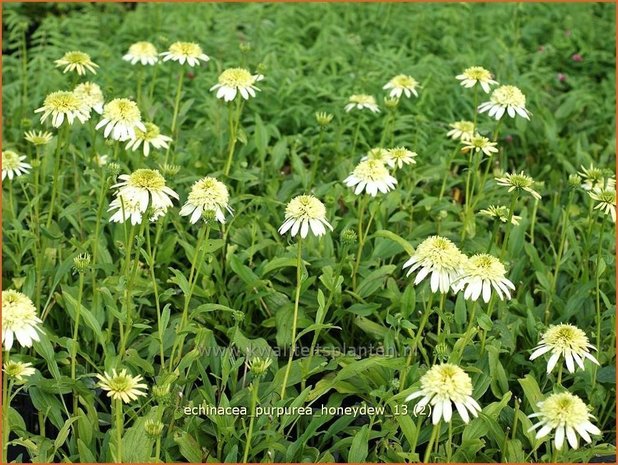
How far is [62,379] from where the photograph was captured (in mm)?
2223

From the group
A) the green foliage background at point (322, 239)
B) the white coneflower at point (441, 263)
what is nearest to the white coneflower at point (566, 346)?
the green foliage background at point (322, 239)

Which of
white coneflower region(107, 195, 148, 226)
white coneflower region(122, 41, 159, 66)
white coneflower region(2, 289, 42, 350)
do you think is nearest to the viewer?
white coneflower region(2, 289, 42, 350)

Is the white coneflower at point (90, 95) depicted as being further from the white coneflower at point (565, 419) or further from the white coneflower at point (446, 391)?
the white coneflower at point (565, 419)

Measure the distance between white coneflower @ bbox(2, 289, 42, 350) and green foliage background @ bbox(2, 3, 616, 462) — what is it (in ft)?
1.04

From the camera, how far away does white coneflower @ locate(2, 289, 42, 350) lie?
6.10 ft

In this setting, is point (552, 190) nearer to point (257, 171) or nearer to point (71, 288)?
point (257, 171)

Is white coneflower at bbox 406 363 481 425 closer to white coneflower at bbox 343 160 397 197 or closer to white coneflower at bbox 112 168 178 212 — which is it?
white coneflower at bbox 112 168 178 212

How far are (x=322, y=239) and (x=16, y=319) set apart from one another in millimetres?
1161

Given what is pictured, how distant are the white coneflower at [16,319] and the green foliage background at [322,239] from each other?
0.32 meters

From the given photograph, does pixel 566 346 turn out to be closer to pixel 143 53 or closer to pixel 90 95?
pixel 90 95

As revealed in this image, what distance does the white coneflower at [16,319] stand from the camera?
1.86m

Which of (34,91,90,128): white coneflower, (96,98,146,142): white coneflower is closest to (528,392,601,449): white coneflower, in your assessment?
(96,98,146,142): white coneflower

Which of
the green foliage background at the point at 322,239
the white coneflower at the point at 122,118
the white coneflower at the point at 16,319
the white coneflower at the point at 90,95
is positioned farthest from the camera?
the white coneflower at the point at 90,95

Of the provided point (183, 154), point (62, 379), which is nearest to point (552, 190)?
point (183, 154)
